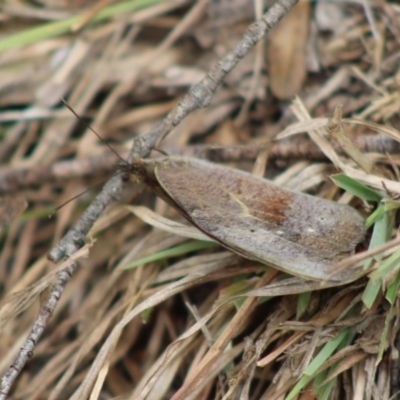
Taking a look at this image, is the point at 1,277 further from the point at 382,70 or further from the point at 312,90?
the point at 382,70

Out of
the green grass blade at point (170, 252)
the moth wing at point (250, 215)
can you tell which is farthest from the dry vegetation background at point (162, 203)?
the moth wing at point (250, 215)

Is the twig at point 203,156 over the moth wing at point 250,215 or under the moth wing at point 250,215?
over

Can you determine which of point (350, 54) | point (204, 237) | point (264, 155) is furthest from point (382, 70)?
point (204, 237)

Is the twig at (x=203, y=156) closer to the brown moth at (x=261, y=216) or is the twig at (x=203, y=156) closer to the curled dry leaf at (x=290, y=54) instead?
the brown moth at (x=261, y=216)

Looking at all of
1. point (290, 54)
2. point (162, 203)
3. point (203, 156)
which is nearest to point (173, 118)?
point (203, 156)

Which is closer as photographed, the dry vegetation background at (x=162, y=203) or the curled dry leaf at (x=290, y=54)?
the dry vegetation background at (x=162, y=203)

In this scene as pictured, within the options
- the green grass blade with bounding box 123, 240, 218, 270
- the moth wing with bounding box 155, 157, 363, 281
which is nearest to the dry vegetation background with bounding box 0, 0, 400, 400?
the green grass blade with bounding box 123, 240, 218, 270
